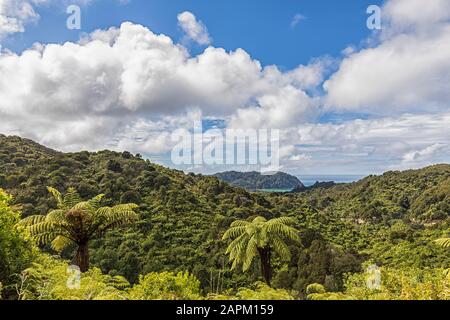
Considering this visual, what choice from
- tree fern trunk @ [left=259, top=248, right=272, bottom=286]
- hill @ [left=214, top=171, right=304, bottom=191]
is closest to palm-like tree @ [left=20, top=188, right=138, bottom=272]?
tree fern trunk @ [left=259, top=248, right=272, bottom=286]

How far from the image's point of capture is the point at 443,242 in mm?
8375

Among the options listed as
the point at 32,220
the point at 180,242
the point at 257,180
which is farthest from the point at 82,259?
the point at 257,180

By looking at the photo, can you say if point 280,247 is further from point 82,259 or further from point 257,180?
point 257,180

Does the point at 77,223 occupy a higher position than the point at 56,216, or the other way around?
the point at 56,216

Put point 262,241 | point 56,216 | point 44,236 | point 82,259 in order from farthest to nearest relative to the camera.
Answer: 1. point 262,241
2. point 44,236
3. point 56,216
4. point 82,259

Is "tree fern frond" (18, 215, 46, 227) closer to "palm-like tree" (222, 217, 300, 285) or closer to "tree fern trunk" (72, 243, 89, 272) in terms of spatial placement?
"tree fern trunk" (72, 243, 89, 272)

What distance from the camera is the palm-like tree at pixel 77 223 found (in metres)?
8.20

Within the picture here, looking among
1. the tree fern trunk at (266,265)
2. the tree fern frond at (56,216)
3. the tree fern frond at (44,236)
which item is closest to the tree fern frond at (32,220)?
the tree fern frond at (44,236)

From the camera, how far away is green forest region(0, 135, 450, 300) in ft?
18.1

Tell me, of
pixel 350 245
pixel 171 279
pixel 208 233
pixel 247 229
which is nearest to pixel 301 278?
pixel 208 233

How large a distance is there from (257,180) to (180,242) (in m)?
64.3

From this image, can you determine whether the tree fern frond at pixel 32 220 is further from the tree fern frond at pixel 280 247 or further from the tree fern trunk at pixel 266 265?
the tree fern frond at pixel 280 247

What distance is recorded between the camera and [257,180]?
87.3 metres

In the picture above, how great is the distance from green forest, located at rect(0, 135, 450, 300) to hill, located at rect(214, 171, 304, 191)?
1138 inches
